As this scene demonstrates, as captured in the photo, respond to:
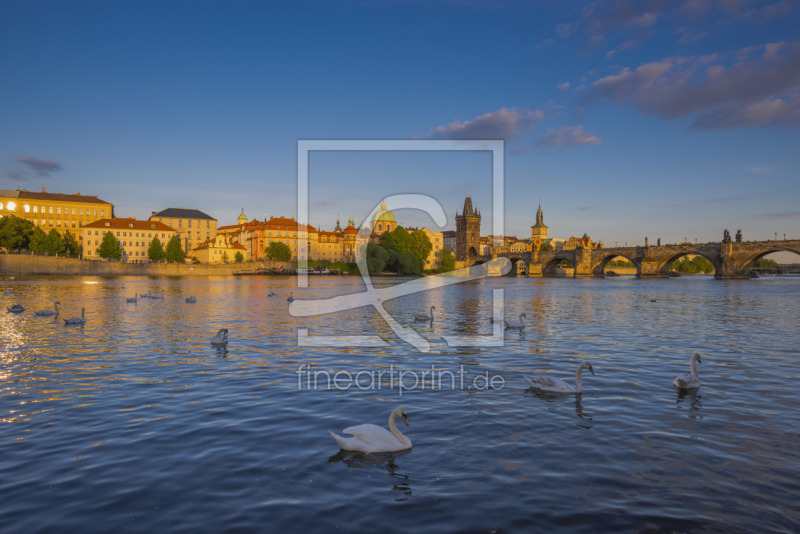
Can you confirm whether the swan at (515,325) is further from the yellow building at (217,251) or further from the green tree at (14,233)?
the yellow building at (217,251)

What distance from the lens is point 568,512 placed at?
5.93m

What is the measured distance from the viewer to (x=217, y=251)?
15912 centimetres

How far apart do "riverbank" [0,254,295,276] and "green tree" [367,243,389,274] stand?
45338mm

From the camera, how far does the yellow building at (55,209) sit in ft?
453

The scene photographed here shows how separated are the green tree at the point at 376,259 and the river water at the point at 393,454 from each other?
84.9 m

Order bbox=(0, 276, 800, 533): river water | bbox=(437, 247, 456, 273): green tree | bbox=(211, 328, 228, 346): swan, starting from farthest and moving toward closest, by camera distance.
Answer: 1. bbox=(437, 247, 456, 273): green tree
2. bbox=(211, 328, 228, 346): swan
3. bbox=(0, 276, 800, 533): river water

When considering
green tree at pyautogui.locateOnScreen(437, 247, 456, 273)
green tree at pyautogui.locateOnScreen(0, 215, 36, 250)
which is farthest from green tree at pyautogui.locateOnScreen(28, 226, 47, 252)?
green tree at pyautogui.locateOnScreen(437, 247, 456, 273)

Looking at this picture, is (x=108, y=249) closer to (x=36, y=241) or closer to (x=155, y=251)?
(x=155, y=251)

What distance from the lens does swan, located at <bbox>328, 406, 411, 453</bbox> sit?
7656 millimetres

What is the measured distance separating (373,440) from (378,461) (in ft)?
1.06

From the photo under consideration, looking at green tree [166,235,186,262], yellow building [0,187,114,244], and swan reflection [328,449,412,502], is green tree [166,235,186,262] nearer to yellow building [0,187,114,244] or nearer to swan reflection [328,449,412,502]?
yellow building [0,187,114,244]

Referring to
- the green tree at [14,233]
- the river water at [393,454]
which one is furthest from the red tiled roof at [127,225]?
the river water at [393,454]

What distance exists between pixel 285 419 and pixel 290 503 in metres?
3.59
